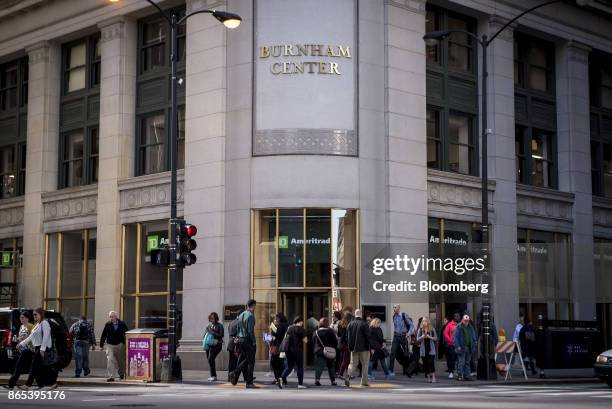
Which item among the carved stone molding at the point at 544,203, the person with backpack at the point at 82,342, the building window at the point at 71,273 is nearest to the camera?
the person with backpack at the point at 82,342

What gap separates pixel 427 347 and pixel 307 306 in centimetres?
503

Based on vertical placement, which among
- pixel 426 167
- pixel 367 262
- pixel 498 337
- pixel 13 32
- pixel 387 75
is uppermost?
pixel 13 32

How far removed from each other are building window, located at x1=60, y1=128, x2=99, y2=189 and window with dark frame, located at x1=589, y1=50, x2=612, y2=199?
→ 20143 mm

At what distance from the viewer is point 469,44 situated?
129ft

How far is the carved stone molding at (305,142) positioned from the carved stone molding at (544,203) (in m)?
9.11

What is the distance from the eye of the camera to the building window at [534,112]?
40688mm

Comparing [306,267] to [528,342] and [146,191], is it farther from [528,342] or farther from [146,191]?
[146,191]

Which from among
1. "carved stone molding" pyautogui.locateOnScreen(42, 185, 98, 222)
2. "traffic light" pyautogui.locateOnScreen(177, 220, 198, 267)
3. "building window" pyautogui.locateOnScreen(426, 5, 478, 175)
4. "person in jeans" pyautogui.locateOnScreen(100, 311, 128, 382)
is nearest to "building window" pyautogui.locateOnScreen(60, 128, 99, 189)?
"carved stone molding" pyautogui.locateOnScreen(42, 185, 98, 222)

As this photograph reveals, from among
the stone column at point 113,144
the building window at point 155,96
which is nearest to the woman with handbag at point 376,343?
the building window at point 155,96

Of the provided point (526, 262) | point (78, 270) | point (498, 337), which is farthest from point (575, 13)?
point (78, 270)

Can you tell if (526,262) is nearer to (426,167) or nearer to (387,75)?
(426,167)

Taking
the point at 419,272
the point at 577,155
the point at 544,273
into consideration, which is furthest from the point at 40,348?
the point at 577,155

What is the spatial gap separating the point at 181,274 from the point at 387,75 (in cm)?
963

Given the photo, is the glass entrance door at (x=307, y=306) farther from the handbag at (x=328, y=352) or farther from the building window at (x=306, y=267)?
the handbag at (x=328, y=352)
